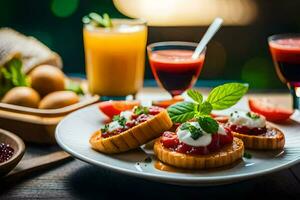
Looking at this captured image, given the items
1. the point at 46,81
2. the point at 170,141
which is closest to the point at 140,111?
the point at 170,141

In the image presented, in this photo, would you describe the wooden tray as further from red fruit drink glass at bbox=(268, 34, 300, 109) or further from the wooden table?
red fruit drink glass at bbox=(268, 34, 300, 109)

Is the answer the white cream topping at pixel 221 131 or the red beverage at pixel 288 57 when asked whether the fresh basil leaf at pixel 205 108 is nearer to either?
the white cream topping at pixel 221 131

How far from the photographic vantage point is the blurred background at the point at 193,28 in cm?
345

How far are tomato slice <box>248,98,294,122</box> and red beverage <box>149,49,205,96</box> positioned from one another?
279mm

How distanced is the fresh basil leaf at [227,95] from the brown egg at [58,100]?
0.60 meters

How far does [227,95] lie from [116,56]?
74 cm

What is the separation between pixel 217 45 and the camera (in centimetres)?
353

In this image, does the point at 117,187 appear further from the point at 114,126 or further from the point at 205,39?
the point at 205,39

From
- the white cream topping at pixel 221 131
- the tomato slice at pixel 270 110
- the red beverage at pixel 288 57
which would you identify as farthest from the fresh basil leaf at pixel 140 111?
the red beverage at pixel 288 57

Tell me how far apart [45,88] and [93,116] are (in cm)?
37

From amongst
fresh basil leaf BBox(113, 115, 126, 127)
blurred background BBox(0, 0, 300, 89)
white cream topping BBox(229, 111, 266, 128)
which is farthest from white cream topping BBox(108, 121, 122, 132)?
blurred background BBox(0, 0, 300, 89)

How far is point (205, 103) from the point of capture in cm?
165

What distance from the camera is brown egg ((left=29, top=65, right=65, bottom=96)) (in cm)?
221

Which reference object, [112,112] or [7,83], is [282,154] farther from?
[7,83]
